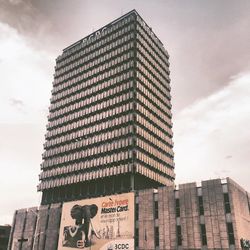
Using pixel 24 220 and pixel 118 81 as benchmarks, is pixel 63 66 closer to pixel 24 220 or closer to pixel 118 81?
pixel 118 81

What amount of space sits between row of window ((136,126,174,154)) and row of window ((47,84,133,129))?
1155 centimetres

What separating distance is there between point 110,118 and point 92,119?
28.5 feet

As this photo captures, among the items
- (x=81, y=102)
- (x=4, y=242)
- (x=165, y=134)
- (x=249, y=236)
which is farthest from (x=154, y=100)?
(x=4, y=242)

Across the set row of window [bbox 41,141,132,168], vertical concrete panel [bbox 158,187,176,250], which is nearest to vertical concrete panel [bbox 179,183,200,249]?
vertical concrete panel [bbox 158,187,176,250]

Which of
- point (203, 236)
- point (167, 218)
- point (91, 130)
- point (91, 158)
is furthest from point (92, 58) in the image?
point (203, 236)

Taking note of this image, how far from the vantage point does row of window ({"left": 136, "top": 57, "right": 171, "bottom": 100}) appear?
125 m

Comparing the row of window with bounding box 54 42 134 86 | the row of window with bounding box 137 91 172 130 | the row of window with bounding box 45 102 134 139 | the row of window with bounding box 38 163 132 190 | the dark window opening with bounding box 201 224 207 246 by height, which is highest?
the row of window with bounding box 54 42 134 86

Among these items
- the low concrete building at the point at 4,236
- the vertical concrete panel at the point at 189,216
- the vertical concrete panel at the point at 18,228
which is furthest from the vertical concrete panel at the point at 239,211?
the low concrete building at the point at 4,236

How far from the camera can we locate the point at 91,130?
12294 centimetres

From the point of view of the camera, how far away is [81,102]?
132 metres

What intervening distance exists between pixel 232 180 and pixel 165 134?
55.5m

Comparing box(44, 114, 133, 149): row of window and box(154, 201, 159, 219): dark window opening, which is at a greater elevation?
box(44, 114, 133, 149): row of window

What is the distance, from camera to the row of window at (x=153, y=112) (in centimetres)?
12066

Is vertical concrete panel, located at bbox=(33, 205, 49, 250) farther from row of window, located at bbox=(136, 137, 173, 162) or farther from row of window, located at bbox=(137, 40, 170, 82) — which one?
row of window, located at bbox=(137, 40, 170, 82)
